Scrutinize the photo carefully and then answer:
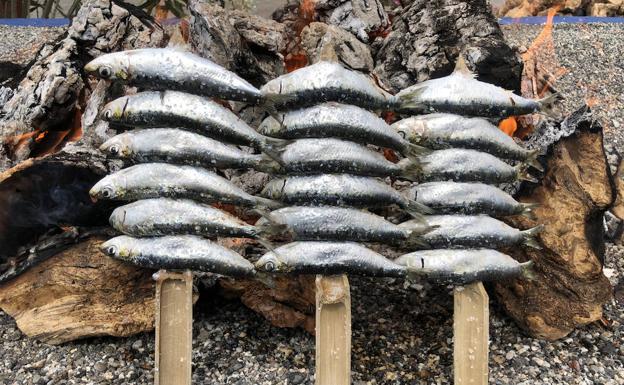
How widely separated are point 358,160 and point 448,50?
1.18 metres

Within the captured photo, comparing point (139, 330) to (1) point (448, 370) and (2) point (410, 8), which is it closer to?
(1) point (448, 370)

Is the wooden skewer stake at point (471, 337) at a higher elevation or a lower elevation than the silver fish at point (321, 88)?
lower

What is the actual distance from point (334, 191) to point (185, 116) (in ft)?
2.02

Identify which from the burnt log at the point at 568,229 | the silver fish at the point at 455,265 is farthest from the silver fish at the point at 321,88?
the burnt log at the point at 568,229

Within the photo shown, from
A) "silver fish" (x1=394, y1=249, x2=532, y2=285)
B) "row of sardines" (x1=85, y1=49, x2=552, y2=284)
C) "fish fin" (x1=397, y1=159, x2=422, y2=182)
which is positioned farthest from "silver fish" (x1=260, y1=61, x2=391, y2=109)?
"silver fish" (x1=394, y1=249, x2=532, y2=285)

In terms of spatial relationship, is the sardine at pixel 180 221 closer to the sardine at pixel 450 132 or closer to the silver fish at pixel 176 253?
the silver fish at pixel 176 253

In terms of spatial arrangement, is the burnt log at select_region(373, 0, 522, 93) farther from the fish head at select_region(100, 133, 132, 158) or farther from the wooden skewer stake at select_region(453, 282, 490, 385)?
the fish head at select_region(100, 133, 132, 158)

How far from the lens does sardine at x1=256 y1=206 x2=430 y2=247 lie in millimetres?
2059

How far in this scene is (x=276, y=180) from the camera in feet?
7.14

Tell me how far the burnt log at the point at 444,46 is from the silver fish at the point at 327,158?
1.01 meters

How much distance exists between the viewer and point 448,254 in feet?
7.07

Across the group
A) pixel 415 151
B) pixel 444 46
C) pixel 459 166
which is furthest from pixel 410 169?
pixel 444 46

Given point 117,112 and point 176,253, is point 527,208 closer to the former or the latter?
point 176,253

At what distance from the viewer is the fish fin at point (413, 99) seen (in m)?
2.22
